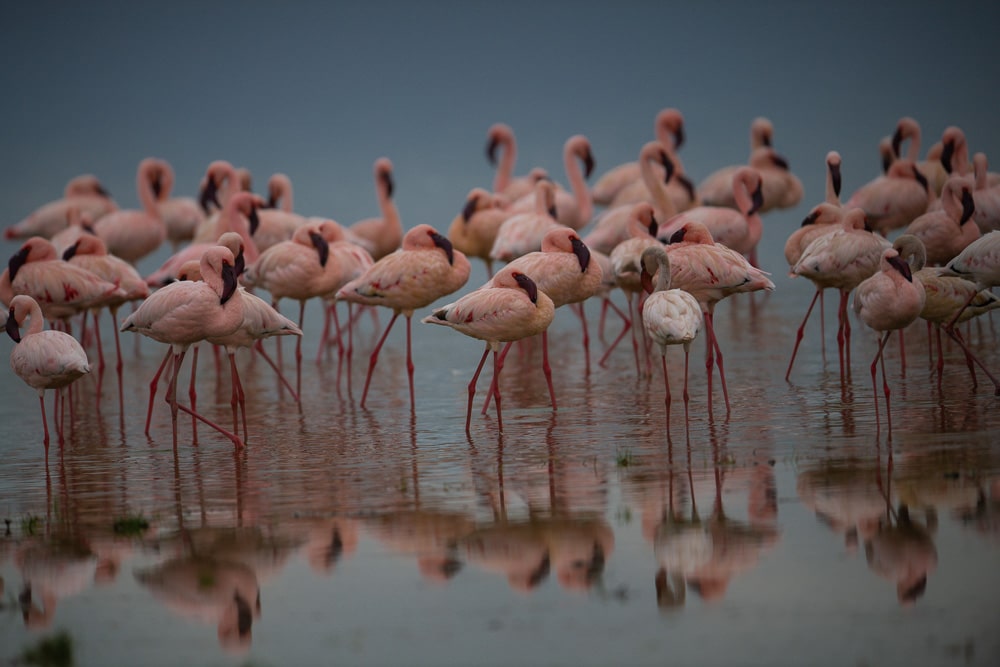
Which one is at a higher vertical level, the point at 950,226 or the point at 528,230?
the point at 528,230

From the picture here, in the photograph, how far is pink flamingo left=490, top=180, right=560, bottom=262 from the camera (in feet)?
43.6

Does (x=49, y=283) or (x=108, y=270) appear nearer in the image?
(x=49, y=283)

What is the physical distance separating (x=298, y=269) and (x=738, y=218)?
14.1 feet

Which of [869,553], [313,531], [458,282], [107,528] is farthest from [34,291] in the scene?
[869,553]

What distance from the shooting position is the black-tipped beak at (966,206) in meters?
11.4

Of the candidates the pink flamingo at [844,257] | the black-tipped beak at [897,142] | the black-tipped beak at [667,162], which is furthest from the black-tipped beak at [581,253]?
the black-tipped beak at [897,142]

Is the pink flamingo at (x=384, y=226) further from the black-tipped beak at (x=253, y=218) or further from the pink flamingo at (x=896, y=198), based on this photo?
the pink flamingo at (x=896, y=198)

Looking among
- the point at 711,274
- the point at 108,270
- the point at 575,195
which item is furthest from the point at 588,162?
the point at 711,274

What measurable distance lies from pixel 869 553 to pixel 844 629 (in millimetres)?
821

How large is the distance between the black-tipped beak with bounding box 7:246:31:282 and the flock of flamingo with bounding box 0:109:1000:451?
0.6 inches

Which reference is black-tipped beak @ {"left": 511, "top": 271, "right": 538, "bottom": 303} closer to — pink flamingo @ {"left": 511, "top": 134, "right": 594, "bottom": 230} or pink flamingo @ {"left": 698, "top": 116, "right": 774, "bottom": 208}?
pink flamingo @ {"left": 511, "top": 134, "right": 594, "bottom": 230}

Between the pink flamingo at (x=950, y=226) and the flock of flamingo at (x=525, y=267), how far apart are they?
0.7 inches

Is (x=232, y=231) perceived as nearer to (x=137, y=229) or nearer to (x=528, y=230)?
(x=528, y=230)

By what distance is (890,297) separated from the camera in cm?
839
